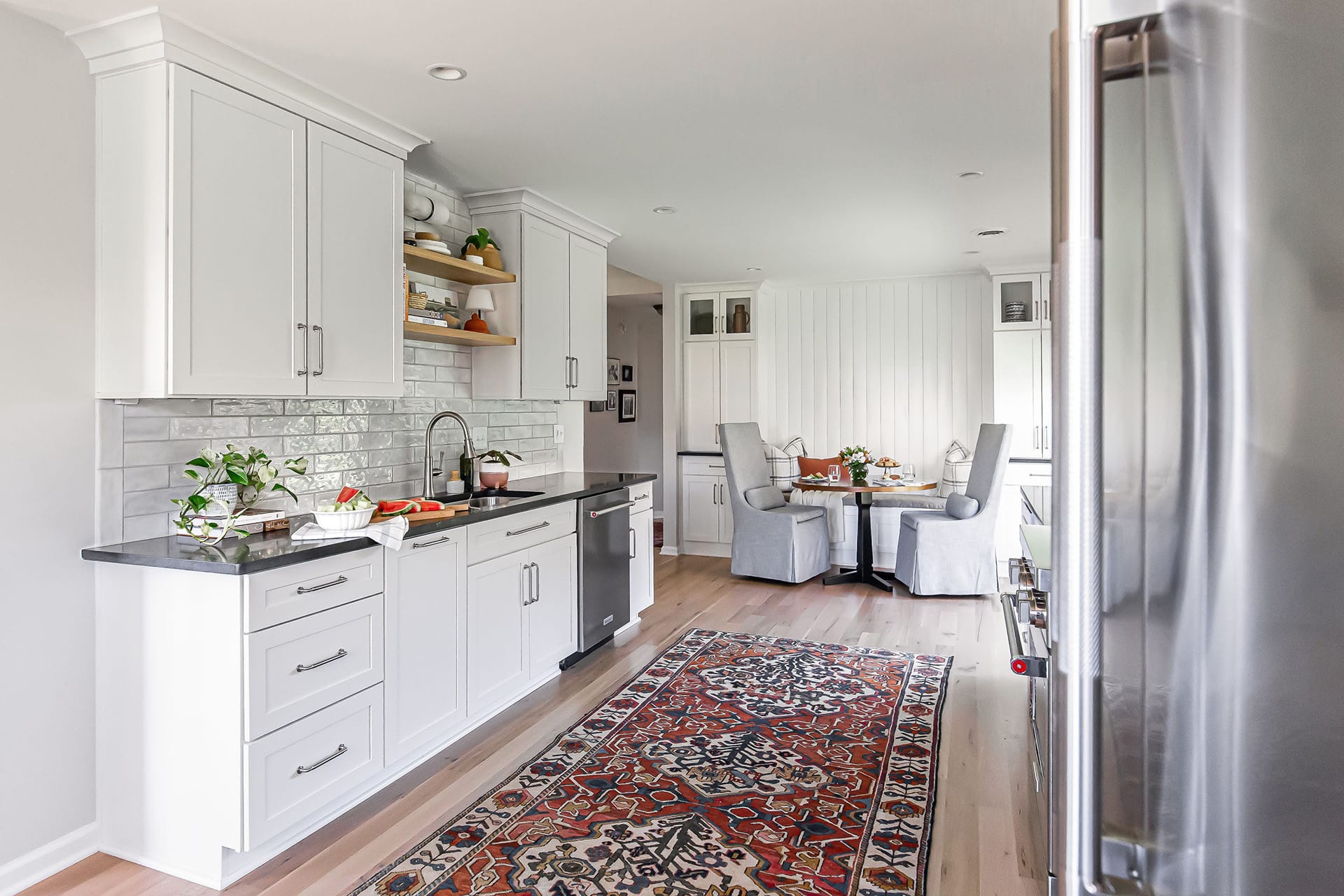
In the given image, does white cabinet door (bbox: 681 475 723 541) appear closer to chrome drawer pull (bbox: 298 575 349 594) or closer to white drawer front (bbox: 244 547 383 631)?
white drawer front (bbox: 244 547 383 631)

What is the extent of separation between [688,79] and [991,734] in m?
2.69

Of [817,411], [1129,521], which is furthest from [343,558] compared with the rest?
[817,411]

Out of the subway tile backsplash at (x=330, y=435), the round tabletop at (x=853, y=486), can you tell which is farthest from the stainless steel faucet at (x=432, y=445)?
the round tabletop at (x=853, y=486)

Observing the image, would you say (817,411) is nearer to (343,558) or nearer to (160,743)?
(343,558)

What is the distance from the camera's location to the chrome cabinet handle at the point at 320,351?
2.73 m

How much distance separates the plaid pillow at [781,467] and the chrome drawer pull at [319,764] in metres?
4.35

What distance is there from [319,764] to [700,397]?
195 inches

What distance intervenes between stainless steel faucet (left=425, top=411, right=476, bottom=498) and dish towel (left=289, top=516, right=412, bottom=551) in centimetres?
93

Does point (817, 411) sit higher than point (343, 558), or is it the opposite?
point (817, 411)

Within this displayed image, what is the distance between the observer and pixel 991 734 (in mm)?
3045

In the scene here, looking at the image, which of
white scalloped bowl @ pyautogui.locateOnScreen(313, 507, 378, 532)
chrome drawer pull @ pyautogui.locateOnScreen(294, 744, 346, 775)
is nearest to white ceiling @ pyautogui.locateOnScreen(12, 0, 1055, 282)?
white scalloped bowl @ pyautogui.locateOnScreen(313, 507, 378, 532)

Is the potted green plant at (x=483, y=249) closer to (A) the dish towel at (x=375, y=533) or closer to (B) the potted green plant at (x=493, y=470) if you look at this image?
(B) the potted green plant at (x=493, y=470)

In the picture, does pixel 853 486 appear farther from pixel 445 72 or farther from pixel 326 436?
pixel 445 72

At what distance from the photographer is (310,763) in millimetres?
2303
